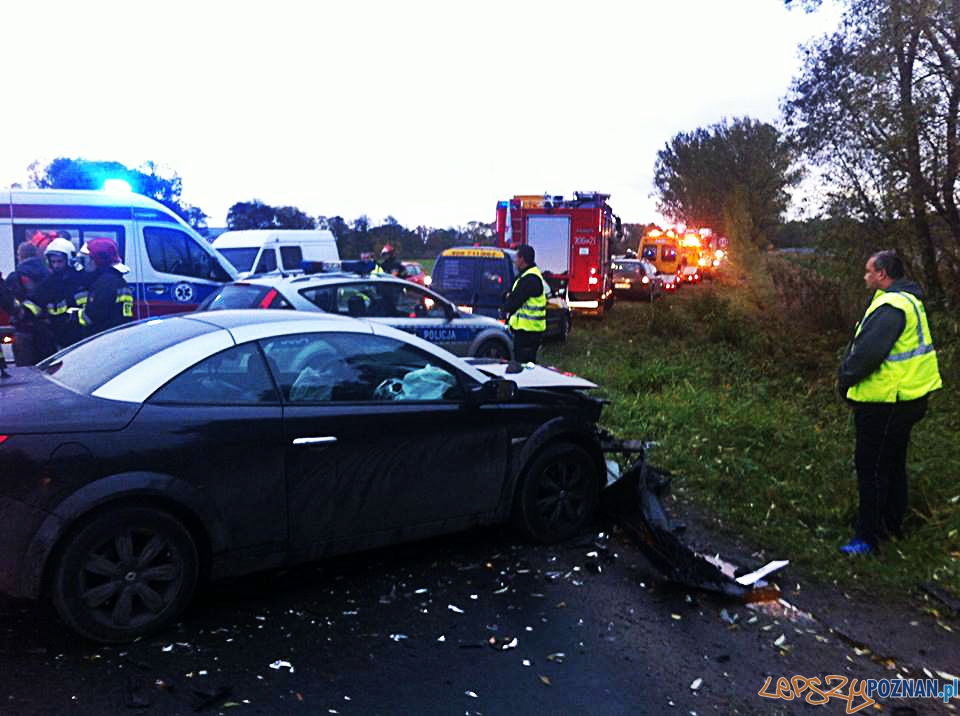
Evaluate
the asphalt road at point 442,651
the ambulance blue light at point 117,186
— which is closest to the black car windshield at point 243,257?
the ambulance blue light at point 117,186

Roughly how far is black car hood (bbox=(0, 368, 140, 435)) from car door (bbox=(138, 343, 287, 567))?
0.12m

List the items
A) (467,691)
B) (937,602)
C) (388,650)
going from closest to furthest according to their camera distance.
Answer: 1. (467,691)
2. (388,650)
3. (937,602)

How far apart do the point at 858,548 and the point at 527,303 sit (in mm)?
5162

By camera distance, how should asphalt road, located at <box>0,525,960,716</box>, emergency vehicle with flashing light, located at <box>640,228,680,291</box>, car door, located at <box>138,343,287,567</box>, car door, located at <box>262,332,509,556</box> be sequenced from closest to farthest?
asphalt road, located at <box>0,525,960,716</box>
car door, located at <box>138,343,287,567</box>
car door, located at <box>262,332,509,556</box>
emergency vehicle with flashing light, located at <box>640,228,680,291</box>

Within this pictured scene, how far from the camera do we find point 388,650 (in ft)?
12.0

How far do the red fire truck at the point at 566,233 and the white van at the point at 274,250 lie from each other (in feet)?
15.5

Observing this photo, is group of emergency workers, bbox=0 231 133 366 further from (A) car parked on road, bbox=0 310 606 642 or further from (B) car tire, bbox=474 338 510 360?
(B) car tire, bbox=474 338 510 360

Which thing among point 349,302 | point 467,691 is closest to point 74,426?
point 467,691

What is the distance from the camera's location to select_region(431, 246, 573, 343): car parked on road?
1327 cm

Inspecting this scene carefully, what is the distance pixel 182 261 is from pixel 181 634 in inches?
330

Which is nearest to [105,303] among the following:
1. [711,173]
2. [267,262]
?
[267,262]

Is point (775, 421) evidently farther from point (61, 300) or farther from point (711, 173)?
point (711, 173)

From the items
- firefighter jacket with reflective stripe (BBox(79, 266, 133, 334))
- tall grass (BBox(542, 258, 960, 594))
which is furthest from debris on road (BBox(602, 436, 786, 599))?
firefighter jacket with reflective stripe (BBox(79, 266, 133, 334))

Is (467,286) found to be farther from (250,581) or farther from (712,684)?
(712,684)
